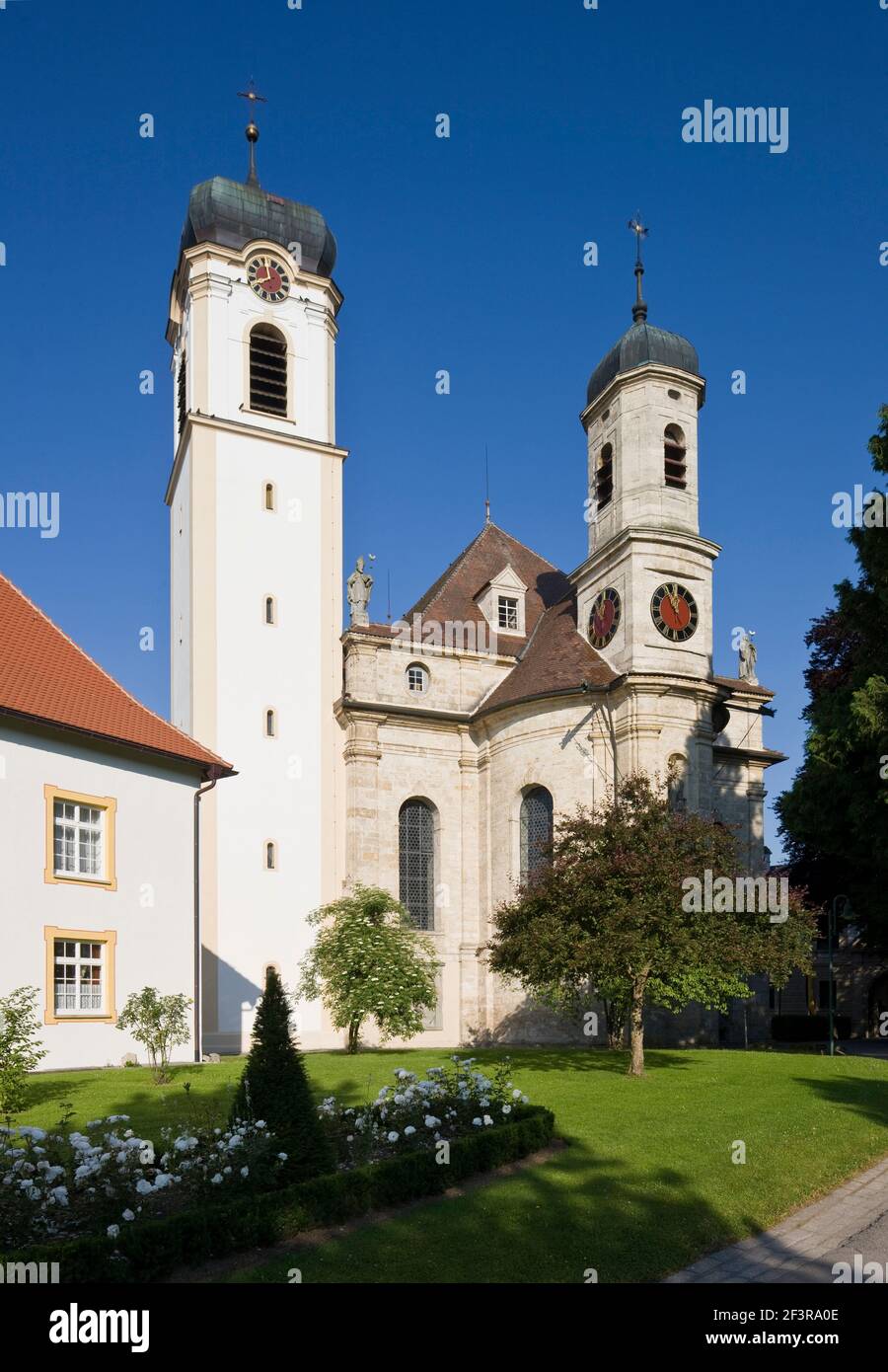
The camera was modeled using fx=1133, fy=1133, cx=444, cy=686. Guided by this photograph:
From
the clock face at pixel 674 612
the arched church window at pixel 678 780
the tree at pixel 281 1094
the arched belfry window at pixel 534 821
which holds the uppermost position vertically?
the clock face at pixel 674 612

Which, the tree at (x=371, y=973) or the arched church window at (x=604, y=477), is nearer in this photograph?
the tree at (x=371, y=973)

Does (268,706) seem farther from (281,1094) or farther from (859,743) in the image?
(281,1094)

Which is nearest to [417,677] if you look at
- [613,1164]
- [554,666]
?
[554,666]

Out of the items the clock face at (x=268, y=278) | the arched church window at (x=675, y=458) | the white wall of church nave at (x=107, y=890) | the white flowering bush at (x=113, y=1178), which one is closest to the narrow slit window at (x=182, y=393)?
the clock face at (x=268, y=278)

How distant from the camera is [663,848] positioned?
72.9 ft

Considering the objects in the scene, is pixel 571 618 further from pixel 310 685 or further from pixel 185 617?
pixel 185 617

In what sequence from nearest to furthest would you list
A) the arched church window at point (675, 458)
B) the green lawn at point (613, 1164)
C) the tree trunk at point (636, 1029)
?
the green lawn at point (613, 1164) → the tree trunk at point (636, 1029) → the arched church window at point (675, 458)

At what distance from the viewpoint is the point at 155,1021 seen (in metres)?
22.4

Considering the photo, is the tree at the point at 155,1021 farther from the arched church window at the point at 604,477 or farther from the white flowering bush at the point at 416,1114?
the arched church window at the point at 604,477

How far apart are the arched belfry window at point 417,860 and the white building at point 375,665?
0.08 m

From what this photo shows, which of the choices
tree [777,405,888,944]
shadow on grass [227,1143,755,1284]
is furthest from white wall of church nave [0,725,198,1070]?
tree [777,405,888,944]

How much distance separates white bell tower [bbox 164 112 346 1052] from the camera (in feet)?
120

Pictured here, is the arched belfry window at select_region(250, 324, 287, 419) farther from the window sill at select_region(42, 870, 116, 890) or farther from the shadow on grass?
the shadow on grass

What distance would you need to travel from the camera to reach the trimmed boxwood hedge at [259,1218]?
8648mm
